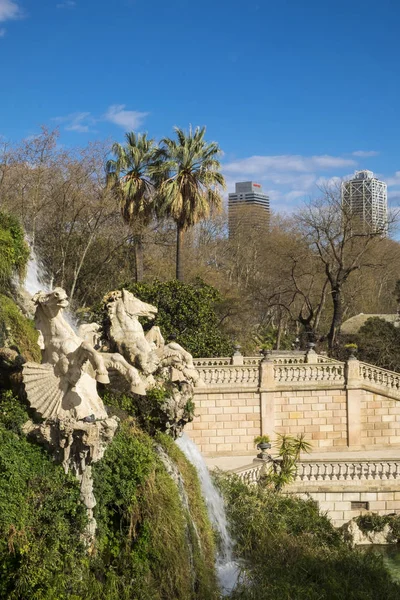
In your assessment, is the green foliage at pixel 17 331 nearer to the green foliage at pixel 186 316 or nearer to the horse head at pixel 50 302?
the horse head at pixel 50 302

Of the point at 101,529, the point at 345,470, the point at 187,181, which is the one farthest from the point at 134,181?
the point at 101,529

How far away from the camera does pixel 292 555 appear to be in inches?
688

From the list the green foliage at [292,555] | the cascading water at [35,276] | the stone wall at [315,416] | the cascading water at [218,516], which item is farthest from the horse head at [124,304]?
the cascading water at [35,276]

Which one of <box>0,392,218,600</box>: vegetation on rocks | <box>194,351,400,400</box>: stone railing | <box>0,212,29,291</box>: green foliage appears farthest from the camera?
<box>194,351,400,400</box>: stone railing

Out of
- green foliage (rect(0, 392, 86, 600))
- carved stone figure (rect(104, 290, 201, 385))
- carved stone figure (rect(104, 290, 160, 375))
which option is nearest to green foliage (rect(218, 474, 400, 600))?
green foliage (rect(0, 392, 86, 600))

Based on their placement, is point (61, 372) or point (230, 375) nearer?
point (61, 372)

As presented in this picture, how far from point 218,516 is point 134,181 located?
2002 cm

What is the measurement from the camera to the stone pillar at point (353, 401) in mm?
26131

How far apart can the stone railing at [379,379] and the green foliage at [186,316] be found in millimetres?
5774

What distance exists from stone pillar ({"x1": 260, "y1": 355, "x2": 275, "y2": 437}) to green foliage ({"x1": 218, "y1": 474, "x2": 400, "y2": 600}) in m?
4.91

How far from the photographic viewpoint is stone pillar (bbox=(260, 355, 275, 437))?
25875 millimetres

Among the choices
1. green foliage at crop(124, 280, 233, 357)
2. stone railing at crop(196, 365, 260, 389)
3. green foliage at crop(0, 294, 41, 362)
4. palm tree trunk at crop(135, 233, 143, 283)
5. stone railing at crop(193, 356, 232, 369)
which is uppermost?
palm tree trunk at crop(135, 233, 143, 283)

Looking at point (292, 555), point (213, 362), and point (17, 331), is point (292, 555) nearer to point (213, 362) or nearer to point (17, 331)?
point (17, 331)

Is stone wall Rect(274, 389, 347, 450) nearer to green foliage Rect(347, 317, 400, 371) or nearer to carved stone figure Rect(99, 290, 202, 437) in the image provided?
carved stone figure Rect(99, 290, 202, 437)
